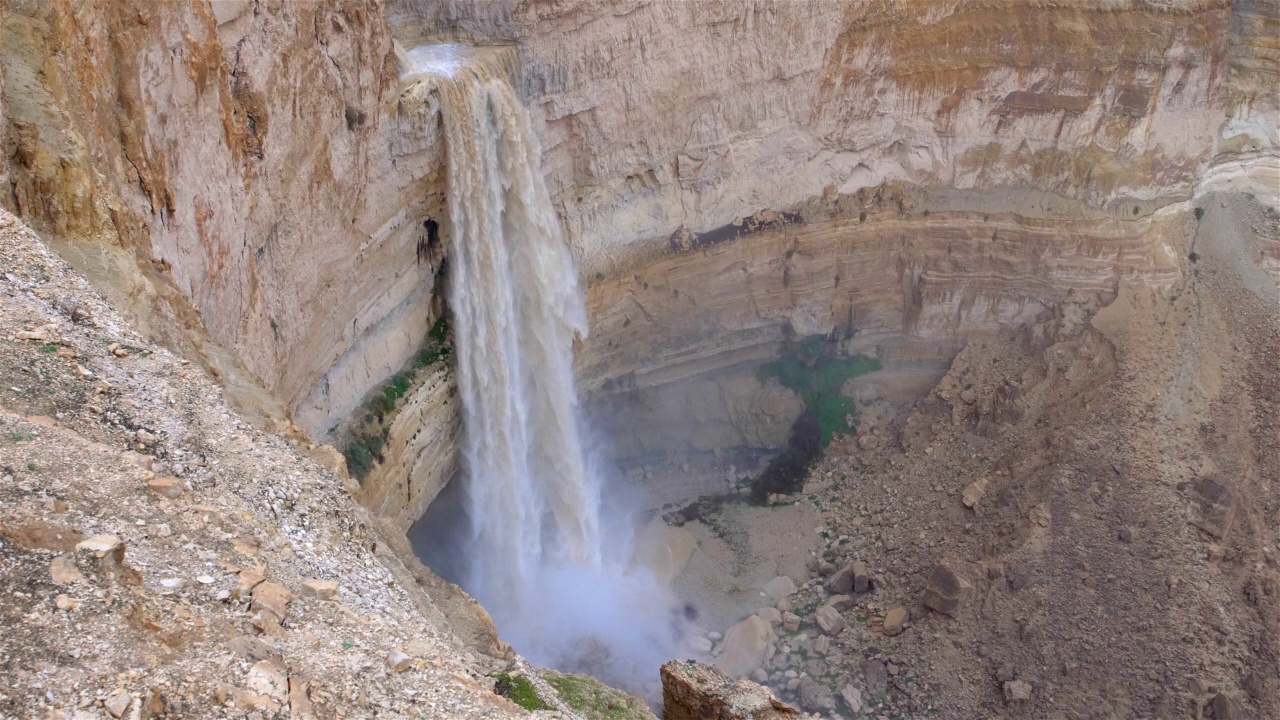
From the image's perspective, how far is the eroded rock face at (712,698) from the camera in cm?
1409

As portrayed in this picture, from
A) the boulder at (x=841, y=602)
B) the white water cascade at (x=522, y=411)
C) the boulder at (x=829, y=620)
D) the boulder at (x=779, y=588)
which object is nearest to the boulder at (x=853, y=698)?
the boulder at (x=829, y=620)

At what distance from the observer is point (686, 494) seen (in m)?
29.6

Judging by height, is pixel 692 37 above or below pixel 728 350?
above

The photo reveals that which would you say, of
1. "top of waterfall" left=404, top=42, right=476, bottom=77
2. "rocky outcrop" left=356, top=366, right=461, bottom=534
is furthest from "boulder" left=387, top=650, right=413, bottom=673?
"top of waterfall" left=404, top=42, right=476, bottom=77

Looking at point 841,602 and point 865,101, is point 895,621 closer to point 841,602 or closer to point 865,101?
point 841,602

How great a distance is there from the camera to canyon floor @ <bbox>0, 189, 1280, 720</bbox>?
24.1 ft

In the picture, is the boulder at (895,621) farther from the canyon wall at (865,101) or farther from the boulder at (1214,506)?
the canyon wall at (865,101)

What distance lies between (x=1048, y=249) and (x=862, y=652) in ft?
42.7

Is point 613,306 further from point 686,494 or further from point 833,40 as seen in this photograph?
point 833,40

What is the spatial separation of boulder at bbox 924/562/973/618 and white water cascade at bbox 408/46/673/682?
20.8 ft

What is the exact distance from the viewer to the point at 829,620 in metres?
24.3

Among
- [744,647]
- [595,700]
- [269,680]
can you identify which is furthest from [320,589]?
[744,647]

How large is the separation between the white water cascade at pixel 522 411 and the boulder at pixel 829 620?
12.1 ft

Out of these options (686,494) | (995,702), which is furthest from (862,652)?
(686,494)
